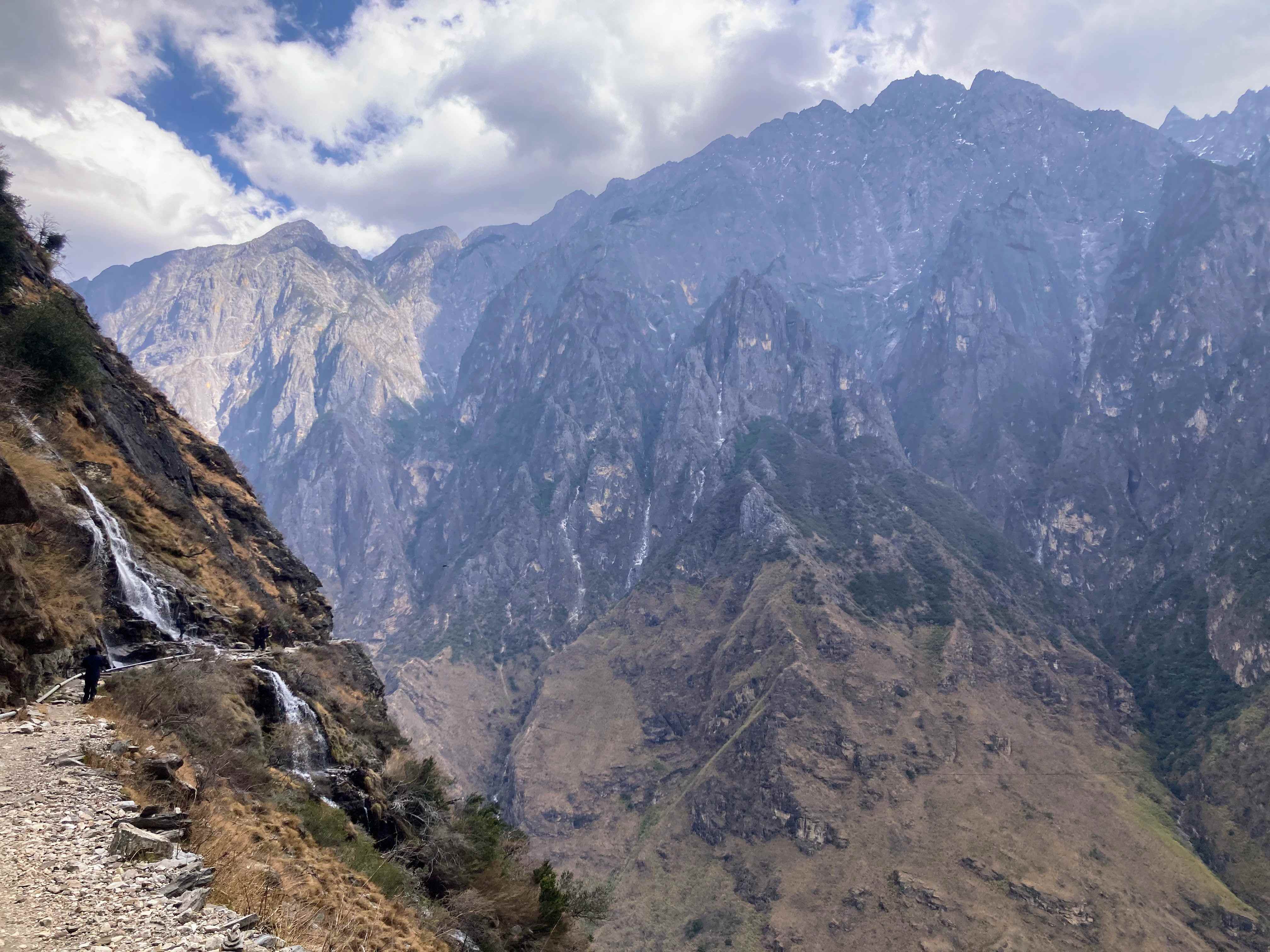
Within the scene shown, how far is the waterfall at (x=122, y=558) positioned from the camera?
28.8 meters

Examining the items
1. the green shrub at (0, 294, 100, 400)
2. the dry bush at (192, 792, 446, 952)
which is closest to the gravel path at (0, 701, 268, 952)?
the dry bush at (192, 792, 446, 952)

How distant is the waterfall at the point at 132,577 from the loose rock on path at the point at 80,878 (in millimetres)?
14363

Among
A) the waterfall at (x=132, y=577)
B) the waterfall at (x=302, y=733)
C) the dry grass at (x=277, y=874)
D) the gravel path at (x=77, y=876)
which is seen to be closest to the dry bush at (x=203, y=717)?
the dry grass at (x=277, y=874)

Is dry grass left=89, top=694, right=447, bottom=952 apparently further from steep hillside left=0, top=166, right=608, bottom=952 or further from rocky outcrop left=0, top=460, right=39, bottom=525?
rocky outcrop left=0, top=460, right=39, bottom=525

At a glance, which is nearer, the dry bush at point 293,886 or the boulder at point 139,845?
the boulder at point 139,845

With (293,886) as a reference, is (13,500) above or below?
above

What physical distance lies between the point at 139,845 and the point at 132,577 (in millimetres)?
20579

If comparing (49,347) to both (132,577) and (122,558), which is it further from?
(132,577)

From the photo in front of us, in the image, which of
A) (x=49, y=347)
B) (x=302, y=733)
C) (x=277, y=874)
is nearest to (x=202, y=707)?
(x=302, y=733)

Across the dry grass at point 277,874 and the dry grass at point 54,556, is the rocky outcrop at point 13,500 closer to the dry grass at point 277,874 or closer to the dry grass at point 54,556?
the dry grass at point 54,556

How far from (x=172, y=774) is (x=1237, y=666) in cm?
24187

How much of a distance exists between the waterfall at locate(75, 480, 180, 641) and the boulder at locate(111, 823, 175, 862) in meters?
18.5

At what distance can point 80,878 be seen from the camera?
1223 centimetres

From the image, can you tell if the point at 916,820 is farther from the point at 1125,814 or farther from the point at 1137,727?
the point at 1137,727
